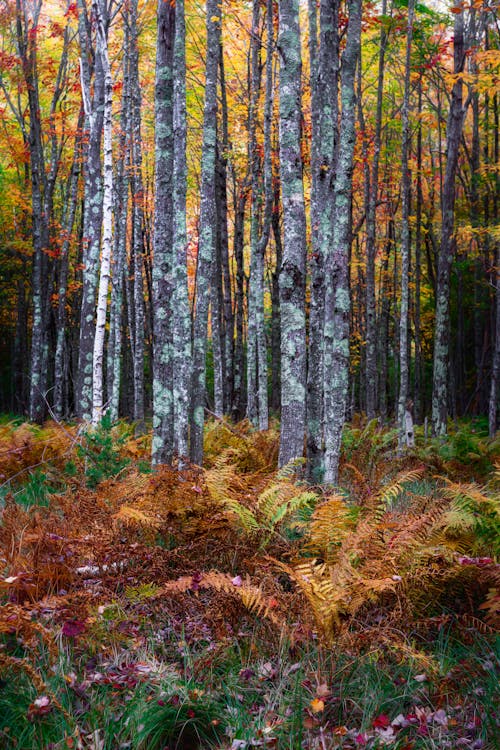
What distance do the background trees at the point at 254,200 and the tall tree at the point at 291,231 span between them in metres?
0.02

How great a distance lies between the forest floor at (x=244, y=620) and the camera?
9.54 ft

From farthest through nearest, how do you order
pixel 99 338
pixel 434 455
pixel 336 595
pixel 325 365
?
1. pixel 99 338
2. pixel 434 455
3. pixel 325 365
4. pixel 336 595

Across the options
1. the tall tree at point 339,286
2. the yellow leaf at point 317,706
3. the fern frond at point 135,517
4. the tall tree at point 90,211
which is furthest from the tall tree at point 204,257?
the yellow leaf at point 317,706

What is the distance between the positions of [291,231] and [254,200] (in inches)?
341

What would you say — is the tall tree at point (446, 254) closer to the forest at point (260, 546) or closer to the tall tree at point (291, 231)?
the forest at point (260, 546)

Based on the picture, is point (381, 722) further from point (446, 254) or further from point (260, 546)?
point (446, 254)

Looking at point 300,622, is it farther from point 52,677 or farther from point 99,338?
point 99,338

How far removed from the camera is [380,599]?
4.18 metres

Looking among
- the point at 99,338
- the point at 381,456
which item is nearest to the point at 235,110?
the point at 99,338

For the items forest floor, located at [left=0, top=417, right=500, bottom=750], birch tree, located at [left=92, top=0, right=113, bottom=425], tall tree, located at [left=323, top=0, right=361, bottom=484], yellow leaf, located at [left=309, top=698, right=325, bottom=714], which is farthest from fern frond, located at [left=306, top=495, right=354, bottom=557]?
birch tree, located at [left=92, top=0, right=113, bottom=425]

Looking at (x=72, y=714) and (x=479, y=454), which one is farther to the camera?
(x=479, y=454)

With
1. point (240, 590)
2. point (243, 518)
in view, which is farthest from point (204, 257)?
point (240, 590)

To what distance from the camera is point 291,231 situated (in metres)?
6.70

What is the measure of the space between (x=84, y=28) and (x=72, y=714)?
40.3 ft
